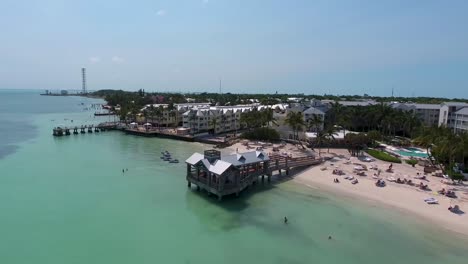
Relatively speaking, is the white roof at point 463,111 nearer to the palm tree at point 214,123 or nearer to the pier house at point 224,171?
the pier house at point 224,171

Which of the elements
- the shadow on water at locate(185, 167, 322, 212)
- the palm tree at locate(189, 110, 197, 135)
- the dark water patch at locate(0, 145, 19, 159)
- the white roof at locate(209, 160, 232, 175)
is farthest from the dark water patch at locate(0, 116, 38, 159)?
the white roof at locate(209, 160, 232, 175)

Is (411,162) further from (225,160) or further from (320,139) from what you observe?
(225,160)

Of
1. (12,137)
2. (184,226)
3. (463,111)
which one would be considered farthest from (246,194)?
(12,137)

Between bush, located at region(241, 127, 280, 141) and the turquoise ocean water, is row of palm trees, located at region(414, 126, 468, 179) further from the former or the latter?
bush, located at region(241, 127, 280, 141)

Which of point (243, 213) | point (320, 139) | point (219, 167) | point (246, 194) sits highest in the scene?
point (320, 139)

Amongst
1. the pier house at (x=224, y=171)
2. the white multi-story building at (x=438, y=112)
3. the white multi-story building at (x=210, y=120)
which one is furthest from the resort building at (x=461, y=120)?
the pier house at (x=224, y=171)

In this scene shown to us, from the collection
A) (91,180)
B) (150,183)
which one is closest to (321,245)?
(150,183)

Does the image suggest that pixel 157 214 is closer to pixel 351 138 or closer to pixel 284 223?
pixel 284 223
